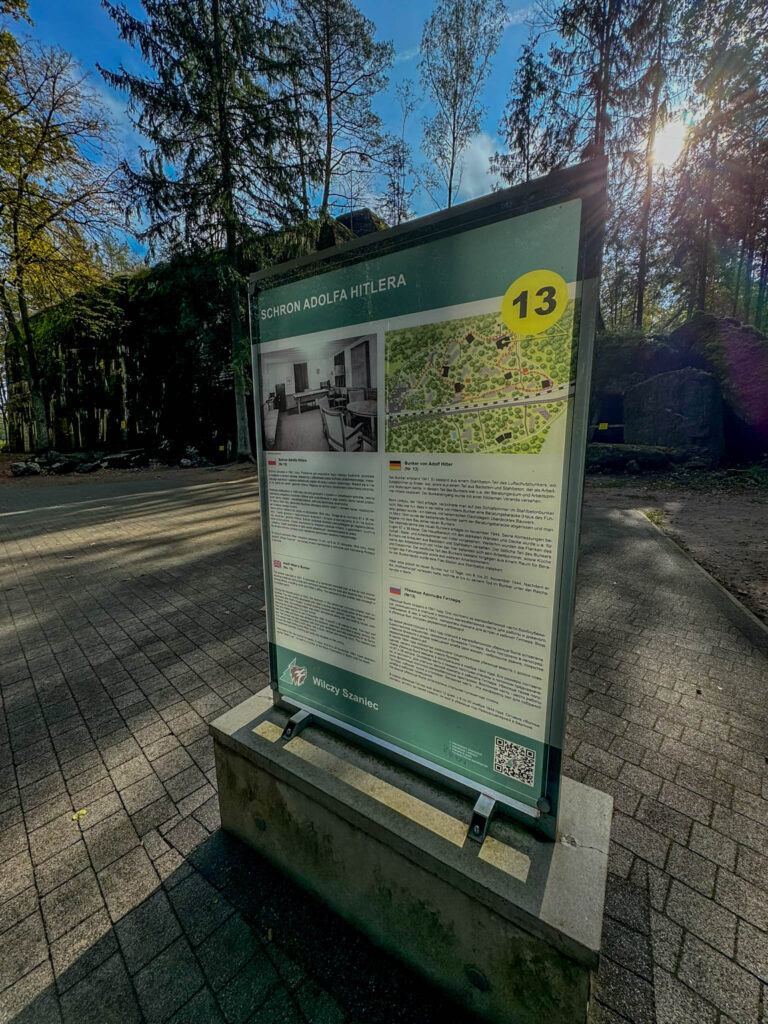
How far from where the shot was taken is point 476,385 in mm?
1334

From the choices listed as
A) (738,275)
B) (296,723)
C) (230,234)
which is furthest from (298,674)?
(738,275)

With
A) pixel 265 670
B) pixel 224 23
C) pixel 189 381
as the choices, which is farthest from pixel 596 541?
pixel 224 23

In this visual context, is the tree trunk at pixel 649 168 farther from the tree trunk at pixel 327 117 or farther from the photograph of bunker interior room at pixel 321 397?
the photograph of bunker interior room at pixel 321 397

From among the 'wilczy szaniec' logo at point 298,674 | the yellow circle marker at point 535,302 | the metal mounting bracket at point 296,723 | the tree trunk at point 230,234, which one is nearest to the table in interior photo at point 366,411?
the yellow circle marker at point 535,302

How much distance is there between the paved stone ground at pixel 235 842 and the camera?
1.51 meters

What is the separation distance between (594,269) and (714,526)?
29.0 feet

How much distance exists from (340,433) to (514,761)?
1263mm

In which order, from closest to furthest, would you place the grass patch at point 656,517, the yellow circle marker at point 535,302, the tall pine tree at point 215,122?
the yellow circle marker at point 535,302, the grass patch at point 656,517, the tall pine tree at point 215,122

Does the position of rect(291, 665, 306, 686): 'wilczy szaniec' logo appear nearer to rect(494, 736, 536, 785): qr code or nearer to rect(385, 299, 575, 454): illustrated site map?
rect(494, 736, 536, 785): qr code

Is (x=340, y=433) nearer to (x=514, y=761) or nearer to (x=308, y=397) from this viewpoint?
(x=308, y=397)

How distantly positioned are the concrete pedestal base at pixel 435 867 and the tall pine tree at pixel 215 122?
15.5 metres

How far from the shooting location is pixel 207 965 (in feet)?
5.21

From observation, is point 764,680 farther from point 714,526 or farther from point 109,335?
point 109,335

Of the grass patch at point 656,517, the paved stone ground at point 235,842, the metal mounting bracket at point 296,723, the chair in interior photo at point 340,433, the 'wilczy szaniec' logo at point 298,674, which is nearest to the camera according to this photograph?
the paved stone ground at point 235,842
